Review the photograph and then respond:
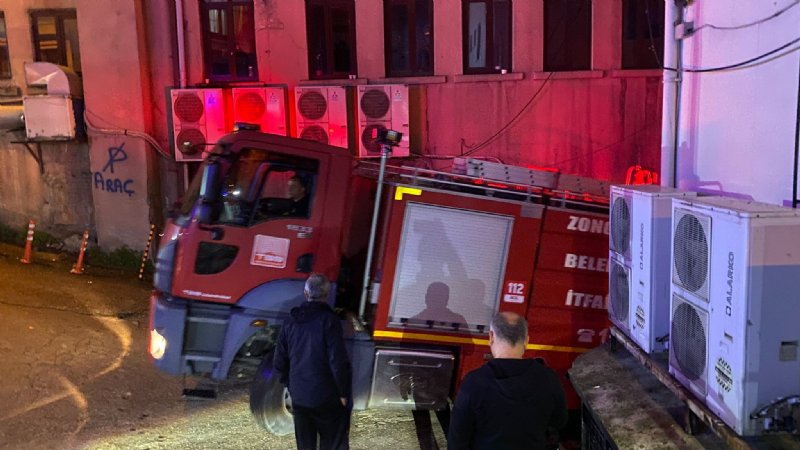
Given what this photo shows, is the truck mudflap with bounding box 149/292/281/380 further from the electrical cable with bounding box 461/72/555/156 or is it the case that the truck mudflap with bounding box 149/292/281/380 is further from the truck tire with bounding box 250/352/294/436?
the electrical cable with bounding box 461/72/555/156

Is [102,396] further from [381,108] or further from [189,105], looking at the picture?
[381,108]

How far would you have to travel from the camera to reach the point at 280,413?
5.86 metres

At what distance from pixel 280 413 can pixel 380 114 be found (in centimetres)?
667

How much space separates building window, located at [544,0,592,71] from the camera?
1127cm

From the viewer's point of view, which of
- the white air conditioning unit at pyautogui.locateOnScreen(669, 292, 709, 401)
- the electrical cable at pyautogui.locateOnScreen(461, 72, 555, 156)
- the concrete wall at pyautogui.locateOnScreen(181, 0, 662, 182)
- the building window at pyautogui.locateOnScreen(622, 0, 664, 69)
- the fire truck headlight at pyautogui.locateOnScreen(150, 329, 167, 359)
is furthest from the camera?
the electrical cable at pyautogui.locateOnScreen(461, 72, 555, 156)

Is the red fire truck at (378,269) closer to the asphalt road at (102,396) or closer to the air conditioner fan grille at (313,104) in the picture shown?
the asphalt road at (102,396)

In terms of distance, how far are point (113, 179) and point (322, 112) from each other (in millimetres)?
4618

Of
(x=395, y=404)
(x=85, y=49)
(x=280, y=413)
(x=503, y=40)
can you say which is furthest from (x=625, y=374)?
(x=85, y=49)

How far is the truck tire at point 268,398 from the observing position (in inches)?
228

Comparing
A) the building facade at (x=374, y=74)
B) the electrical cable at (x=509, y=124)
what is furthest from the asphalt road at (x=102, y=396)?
the electrical cable at (x=509, y=124)

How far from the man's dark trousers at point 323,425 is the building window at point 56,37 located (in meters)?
11.6

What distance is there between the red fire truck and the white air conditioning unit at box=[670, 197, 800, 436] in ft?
8.28

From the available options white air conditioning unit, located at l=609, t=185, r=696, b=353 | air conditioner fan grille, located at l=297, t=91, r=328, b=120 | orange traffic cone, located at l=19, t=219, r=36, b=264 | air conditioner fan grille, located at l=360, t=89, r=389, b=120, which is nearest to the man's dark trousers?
white air conditioning unit, located at l=609, t=185, r=696, b=353

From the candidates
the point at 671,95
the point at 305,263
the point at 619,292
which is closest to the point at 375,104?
the point at 305,263
